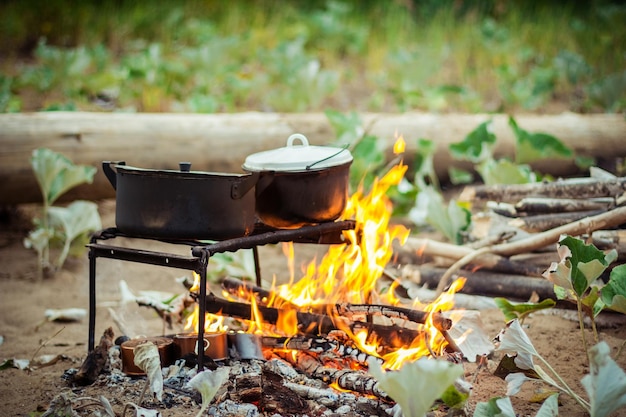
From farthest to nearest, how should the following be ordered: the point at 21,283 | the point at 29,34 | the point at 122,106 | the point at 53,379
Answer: the point at 29,34 → the point at 122,106 → the point at 21,283 → the point at 53,379

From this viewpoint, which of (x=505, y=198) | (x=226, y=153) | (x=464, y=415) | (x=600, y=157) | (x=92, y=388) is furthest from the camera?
(x=600, y=157)

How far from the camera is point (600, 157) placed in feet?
17.2

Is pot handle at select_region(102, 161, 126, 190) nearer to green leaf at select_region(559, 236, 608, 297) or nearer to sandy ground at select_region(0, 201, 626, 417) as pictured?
sandy ground at select_region(0, 201, 626, 417)

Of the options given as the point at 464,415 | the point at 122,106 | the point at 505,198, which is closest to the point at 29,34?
the point at 122,106

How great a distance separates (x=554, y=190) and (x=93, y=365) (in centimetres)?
222

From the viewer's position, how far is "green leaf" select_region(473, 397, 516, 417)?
6.64ft

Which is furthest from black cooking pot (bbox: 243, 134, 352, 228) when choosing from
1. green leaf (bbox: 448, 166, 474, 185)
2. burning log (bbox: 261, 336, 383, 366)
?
green leaf (bbox: 448, 166, 474, 185)

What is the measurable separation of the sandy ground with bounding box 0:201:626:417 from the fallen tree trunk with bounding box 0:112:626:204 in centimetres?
51

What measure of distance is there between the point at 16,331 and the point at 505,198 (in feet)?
7.68

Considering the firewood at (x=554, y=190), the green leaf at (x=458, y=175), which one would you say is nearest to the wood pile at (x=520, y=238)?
the firewood at (x=554, y=190)

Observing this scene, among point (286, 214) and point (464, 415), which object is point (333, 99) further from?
point (464, 415)

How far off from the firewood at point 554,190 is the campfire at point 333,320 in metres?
0.83

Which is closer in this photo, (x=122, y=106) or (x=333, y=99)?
(x=122, y=106)

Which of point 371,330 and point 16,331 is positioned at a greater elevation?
point 371,330
